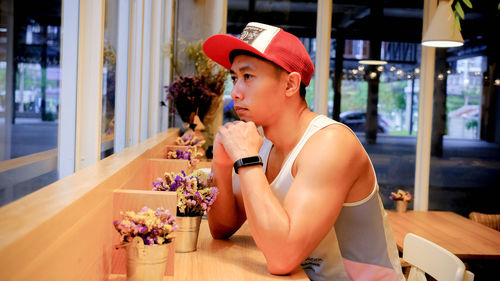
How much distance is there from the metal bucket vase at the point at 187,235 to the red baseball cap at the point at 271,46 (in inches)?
22.1

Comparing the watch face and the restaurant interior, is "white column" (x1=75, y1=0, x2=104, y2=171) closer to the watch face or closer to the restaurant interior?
the restaurant interior

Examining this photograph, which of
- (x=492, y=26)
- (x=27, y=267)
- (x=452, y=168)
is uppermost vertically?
(x=492, y=26)

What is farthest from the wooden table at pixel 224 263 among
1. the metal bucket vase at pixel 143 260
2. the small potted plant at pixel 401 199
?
the small potted plant at pixel 401 199

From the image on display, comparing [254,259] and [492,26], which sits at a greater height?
[492,26]

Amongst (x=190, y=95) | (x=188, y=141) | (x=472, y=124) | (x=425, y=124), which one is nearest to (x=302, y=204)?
(x=188, y=141)

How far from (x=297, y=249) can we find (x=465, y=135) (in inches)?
184

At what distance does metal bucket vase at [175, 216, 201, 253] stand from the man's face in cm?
37

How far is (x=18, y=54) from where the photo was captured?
952 mm

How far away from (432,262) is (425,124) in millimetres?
3621

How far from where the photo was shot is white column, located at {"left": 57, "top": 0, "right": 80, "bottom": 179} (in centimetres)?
145

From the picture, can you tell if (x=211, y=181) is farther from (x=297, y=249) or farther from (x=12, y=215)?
(x=12, y=215)

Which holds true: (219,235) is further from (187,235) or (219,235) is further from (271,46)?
→ (271,46)

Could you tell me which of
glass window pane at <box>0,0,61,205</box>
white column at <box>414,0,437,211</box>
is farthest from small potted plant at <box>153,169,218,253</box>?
white column at <box>414,0,437,211</box>

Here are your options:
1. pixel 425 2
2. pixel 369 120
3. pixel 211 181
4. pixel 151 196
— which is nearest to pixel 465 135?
pixel 369 120
